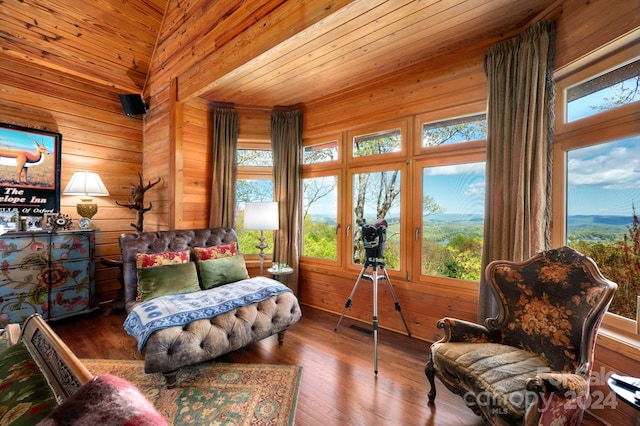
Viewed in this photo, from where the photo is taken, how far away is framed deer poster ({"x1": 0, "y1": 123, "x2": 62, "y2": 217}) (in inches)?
112

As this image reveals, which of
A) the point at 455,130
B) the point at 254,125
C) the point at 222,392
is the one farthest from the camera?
the point at 254,125

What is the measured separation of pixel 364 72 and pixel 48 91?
3.82 meters

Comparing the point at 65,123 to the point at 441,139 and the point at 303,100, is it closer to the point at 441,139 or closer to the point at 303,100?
the point at 303,100

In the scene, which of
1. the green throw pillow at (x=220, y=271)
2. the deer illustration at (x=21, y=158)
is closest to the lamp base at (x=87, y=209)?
the deer illustration at (x=21, y=158)

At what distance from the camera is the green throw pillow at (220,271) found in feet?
8.45

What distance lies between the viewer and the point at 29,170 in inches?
117

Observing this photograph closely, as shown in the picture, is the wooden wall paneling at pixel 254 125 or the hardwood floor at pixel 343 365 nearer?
the hardwood floor at pixel 343 365

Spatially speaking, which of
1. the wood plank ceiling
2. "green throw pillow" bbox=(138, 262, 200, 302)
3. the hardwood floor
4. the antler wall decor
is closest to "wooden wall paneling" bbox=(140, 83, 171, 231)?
the antler wall decor

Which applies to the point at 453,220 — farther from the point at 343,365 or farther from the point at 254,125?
the point at 254,125

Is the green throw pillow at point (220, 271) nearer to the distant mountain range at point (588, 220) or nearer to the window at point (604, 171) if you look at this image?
the distant mountain range at point (588, 220)

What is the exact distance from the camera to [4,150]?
9.31ft

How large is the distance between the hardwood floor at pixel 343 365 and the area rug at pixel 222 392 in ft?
0.35

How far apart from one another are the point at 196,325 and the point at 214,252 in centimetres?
103

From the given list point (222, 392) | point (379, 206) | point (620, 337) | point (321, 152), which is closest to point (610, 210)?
point (620, 337)
